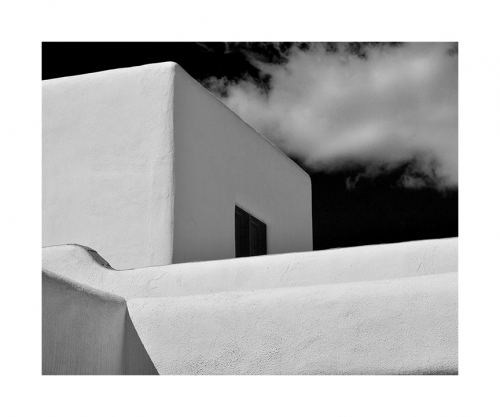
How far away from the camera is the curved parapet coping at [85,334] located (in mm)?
6836

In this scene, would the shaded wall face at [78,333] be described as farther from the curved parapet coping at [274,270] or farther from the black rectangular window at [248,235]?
the black rectangular window at [248,235]

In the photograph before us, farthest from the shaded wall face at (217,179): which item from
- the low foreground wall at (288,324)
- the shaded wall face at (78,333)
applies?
the shaded wall face at (78,333)

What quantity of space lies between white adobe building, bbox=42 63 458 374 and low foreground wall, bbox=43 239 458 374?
11 mm

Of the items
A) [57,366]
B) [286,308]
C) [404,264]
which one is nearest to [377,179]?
[404,264]

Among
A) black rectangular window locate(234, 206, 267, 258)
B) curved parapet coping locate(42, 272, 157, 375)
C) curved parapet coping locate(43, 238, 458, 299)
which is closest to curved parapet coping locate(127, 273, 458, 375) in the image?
curved parapet coping locate(42, 272, 157, 375)

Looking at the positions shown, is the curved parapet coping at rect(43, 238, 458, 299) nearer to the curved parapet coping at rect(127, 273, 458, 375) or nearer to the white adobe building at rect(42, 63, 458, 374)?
the white adobe building at rect(42, 63, 458, 374)

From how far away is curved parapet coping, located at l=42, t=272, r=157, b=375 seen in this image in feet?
22.4

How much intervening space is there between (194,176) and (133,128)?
0.96 m

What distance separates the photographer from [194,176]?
36.5 ft

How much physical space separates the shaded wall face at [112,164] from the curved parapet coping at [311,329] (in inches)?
114

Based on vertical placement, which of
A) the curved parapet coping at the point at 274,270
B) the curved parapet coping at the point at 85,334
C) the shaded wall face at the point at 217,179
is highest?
the shaded wall face at the point at 217,179

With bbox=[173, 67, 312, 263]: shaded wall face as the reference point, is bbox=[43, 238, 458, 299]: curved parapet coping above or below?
below

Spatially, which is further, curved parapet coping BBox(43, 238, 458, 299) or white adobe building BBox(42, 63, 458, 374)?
curved parapet coping BBox(43, 238, 458, 299)

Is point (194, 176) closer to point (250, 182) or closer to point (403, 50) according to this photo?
point (250, 182)
